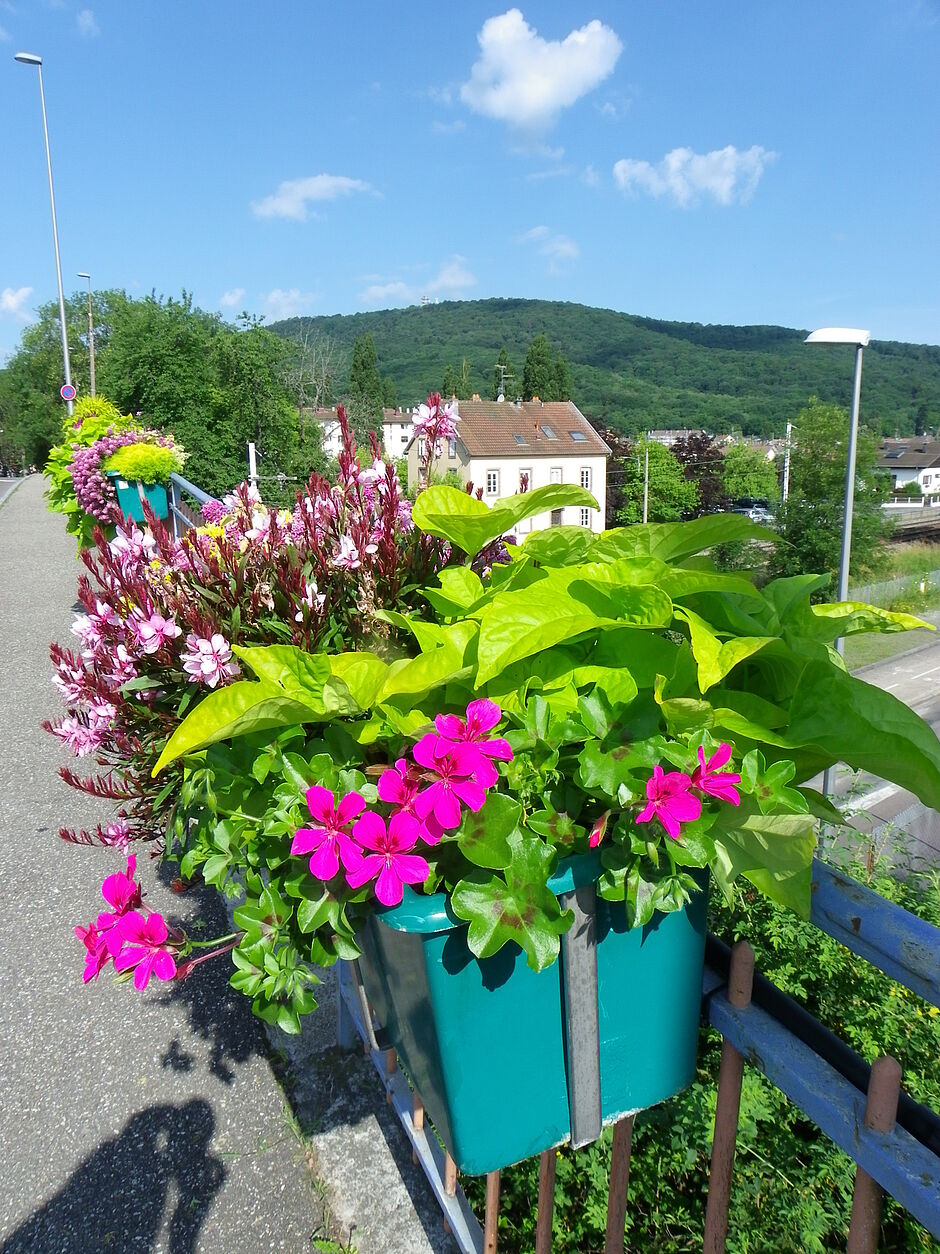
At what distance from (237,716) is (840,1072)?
29.6 inches

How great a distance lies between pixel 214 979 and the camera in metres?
2.56

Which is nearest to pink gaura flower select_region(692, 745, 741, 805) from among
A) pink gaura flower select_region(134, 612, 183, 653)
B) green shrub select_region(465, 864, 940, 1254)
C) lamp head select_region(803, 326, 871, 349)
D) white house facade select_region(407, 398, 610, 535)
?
pink gaura flower select_region(134, 612, 183, 653)

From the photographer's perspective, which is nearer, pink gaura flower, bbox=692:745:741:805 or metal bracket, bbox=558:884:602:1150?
pink gaura flower, bbox=692:745:741:805

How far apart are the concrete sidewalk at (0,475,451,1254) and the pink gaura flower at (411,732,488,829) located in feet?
4.88

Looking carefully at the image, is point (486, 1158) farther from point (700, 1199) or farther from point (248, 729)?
point (700, 1199)

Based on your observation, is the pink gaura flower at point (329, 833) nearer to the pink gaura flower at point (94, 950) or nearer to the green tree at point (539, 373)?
the pink gaura flower at point (94, 950)

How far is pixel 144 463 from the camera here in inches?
223

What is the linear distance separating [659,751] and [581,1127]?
0.51 metres

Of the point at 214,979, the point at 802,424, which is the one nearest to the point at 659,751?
the point at 214,979

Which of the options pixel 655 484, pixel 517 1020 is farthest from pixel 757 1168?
pixel 655 484

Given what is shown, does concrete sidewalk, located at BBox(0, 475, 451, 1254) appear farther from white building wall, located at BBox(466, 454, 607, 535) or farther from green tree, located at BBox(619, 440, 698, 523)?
green tree, located at BBox(619, 440, 698, 523)

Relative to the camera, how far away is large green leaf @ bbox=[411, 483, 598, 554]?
104 centimetres

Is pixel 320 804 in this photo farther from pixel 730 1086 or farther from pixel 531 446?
pixel 531 446

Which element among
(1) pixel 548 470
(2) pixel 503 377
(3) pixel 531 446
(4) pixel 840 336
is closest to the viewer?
(4) pixel 840 336
